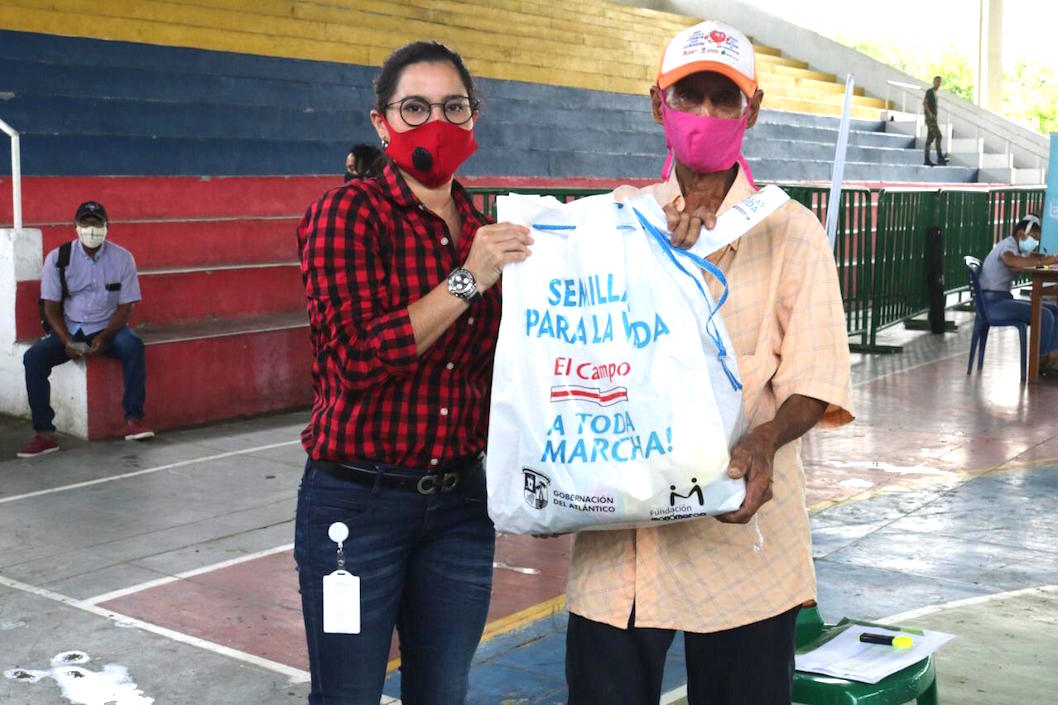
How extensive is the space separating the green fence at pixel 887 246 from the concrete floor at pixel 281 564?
3.68 m

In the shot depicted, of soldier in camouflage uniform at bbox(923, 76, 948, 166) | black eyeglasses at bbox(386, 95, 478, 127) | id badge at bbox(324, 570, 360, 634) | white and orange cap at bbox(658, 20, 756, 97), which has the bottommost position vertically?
id badge at bbox(324, 570, 360, 634)

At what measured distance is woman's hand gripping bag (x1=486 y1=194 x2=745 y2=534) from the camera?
210 cm

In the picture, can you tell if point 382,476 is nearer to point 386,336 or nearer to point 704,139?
point 386,336

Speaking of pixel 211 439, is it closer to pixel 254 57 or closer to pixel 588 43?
pixel 254 57

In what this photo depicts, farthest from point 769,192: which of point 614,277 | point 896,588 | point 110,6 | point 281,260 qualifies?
point 110,6

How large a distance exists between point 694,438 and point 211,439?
6.81 metres

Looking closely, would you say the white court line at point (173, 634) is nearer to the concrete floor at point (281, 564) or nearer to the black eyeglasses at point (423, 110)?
the concrete floor at point (281, 564)

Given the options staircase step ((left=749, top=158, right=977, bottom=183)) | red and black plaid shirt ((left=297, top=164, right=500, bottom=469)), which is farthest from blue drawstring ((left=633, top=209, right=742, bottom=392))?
staircase step ((left=749, top=158, right=977, bottom=183))

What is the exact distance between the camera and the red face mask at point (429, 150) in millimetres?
2434

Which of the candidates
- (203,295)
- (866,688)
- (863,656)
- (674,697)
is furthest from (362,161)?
(866,688)

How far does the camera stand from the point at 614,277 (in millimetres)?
2154

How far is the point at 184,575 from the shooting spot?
18.2 ft

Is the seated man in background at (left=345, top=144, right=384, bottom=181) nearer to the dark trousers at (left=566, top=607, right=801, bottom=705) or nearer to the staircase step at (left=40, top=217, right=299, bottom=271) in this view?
the staircase step at (left=40, top=217, right=299, bottom=271)

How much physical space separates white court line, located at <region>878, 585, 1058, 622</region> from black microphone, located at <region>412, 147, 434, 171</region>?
323 centimetres
